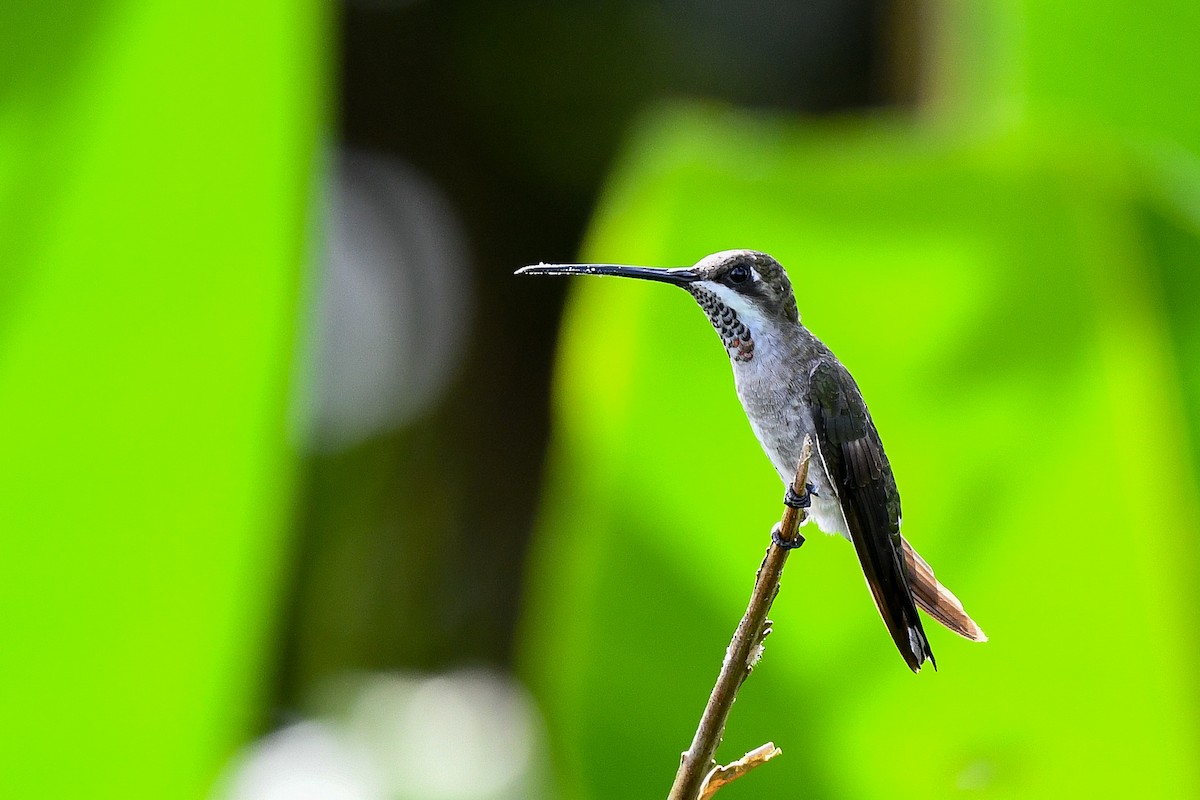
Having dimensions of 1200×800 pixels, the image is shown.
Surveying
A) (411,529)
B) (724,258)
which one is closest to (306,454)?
(411,529)

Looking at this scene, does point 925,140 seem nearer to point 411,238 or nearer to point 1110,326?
point 1110,326

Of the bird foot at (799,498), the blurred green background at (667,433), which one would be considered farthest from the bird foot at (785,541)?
the blurred green background at (667,433)

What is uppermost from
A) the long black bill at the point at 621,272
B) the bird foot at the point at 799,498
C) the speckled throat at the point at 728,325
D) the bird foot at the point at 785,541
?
the long black bill at the point at 621,272

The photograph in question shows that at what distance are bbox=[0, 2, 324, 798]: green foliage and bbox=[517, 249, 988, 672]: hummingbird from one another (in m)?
0.21

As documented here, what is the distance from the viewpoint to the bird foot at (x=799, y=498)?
0.81ft

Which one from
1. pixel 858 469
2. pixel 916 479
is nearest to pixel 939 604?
pixel 858 469

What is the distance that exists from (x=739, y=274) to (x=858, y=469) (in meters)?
0.05

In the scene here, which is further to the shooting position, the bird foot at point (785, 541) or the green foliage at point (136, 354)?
the green foliage at point (136, 354)

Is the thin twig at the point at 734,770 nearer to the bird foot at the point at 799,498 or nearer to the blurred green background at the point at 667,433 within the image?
the bird foot at the point at 799,498

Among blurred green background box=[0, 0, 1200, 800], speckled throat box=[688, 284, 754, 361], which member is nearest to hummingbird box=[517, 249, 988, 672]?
speckled throat box=[688, 284, 754, 361]

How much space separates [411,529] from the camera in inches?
43.5

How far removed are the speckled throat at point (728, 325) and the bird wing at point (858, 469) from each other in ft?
0.06

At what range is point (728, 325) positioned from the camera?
269mm

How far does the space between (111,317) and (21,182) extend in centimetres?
6
